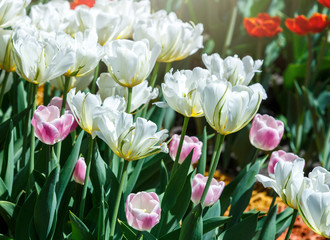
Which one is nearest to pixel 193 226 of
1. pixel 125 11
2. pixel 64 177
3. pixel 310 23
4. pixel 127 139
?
pixel 127 139

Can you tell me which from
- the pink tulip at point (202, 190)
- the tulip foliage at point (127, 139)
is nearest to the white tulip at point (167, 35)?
the tulip foliage at point (127, 139)

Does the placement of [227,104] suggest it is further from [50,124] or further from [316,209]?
[50,124]

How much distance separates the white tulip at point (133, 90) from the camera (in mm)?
1289

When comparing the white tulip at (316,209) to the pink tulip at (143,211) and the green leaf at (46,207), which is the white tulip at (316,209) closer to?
the pink tulip at (143,211)

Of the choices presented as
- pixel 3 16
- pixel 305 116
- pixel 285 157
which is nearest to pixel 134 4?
pixel 3 16

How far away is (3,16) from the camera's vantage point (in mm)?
1420

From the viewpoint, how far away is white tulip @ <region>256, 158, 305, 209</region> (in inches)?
41.1

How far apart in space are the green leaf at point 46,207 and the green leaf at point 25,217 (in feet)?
0.20

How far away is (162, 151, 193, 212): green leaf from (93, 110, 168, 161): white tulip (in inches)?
7.1

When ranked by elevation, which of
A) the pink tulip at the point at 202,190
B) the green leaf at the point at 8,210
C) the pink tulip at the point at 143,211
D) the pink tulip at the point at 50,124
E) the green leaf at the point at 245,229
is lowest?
the green leaf at the point at 8,210

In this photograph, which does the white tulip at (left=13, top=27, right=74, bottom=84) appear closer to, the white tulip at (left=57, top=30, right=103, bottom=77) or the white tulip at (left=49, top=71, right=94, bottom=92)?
the white tulip at (left=57, top=30, right=103, bottom=77)

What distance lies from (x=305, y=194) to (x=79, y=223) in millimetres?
457

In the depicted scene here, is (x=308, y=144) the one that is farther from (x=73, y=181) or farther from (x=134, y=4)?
(x=73, y=181)

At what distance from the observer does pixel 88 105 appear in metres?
1.09
